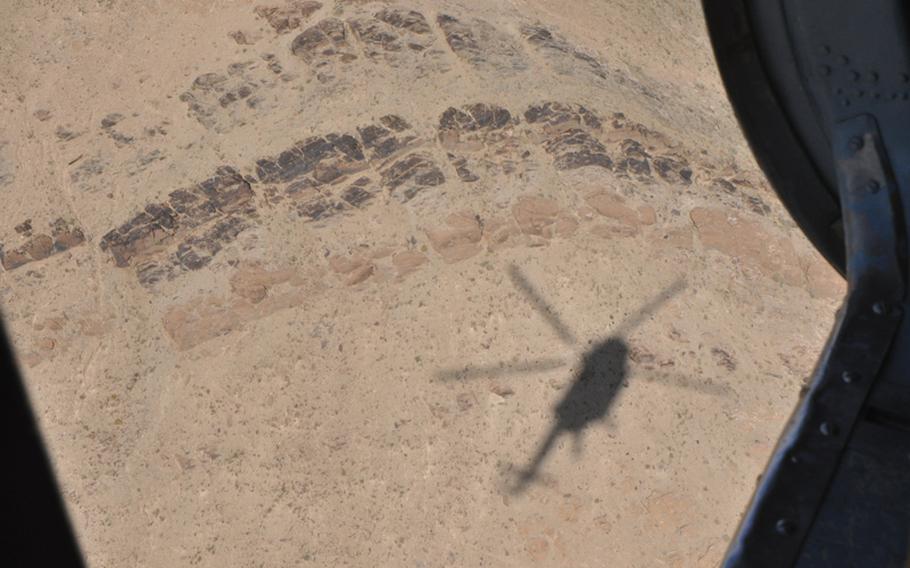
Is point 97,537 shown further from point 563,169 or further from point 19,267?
point 563,169

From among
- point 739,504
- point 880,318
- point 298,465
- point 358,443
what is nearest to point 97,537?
point 298,465

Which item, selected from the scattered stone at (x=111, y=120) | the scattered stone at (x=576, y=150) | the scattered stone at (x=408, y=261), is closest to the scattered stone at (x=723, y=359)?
the scattered stone at (x=576, y=150)

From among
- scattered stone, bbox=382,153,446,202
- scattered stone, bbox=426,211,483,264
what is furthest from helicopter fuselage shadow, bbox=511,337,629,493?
scattered stone, bbox=382,153,446,202

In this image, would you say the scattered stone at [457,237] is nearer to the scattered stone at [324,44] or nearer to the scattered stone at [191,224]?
the scattered stone at [191,224]

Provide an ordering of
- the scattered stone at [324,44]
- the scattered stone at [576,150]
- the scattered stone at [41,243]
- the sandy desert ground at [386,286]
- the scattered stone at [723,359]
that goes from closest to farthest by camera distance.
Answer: the sandy desert ground at [386,286] → the scattered stone at [723,359] → the scattered stone at [41,243] → the scattered stone at [576,150] → the scattered stone at [324,44]

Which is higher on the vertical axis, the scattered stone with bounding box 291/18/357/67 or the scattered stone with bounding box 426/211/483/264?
the scattered stone with bounding box 291/18/357/67

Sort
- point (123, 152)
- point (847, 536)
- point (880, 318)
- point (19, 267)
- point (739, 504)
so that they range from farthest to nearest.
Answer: point (123, 152)
point (19, 267)
point (739, 504)
point (880, 318)
point (847, 536)

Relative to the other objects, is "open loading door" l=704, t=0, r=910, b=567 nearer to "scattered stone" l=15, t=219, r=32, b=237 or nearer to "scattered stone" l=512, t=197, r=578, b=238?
"scattered stone" l=512, t=197, r=578, b=238
